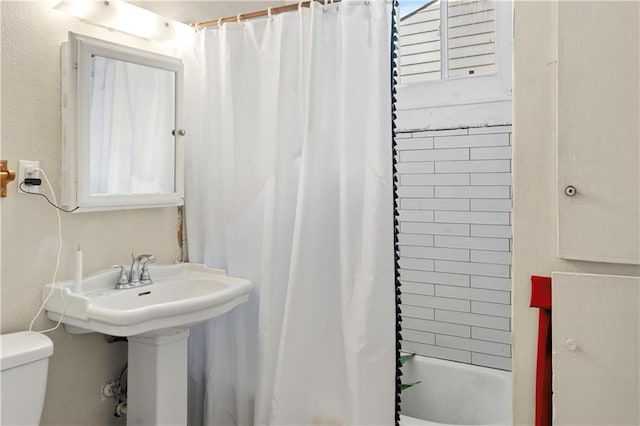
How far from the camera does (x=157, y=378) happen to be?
1866 mm

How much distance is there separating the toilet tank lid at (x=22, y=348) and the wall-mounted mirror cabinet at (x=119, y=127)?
1.60 ft

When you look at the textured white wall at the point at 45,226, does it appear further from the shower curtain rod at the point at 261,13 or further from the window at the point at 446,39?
the window at the point at 446,39

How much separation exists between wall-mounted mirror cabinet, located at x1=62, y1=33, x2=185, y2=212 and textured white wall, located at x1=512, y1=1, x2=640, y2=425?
4.88 ft

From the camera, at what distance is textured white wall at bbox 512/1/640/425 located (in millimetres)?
1241

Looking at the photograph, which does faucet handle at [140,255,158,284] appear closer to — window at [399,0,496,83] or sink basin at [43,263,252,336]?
sink basin at [43,263,252,336]

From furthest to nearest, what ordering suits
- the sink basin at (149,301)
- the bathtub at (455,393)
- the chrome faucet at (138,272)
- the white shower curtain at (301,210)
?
the bathtub at (455,393) < the chrome faucet at (138,272) < the white shower curtain at (301,210) < the sink basin at (149,301)

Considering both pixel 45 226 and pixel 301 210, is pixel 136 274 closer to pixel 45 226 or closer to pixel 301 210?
pixel 45 226

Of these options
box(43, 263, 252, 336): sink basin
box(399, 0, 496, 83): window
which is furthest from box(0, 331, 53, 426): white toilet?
box(399, 0, 496, 83): window

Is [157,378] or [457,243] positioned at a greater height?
[457,243]

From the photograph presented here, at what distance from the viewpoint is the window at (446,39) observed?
251 cm

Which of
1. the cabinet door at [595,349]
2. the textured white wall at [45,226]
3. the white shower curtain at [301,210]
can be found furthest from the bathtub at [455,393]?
the textured white wall at [45,226]

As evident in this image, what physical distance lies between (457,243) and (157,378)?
1.60 m

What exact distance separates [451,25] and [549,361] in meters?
1.99

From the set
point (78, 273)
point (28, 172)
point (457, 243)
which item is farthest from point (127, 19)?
point (457, 243)
